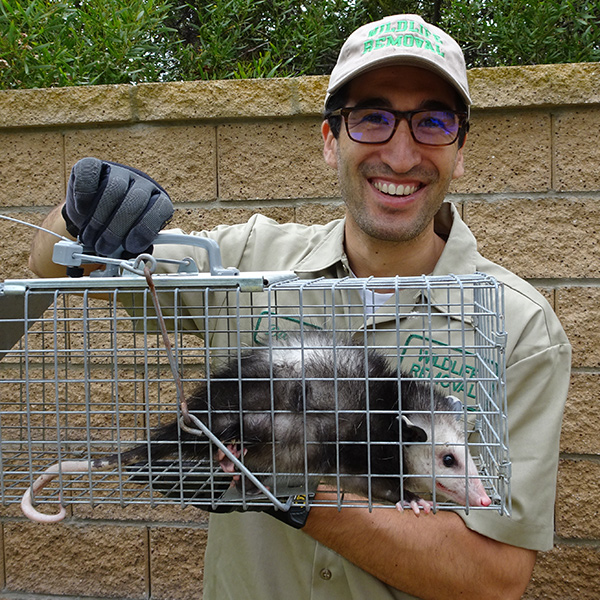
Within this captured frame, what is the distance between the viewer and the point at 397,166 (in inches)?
64.0

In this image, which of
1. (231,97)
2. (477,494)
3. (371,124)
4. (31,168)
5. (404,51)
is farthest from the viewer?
(31,168)

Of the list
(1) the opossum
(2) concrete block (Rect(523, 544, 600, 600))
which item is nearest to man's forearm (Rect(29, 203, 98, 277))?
(1) the opossum

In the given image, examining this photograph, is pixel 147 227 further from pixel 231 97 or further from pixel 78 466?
pixel 231 97

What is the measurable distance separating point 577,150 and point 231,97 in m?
1.28

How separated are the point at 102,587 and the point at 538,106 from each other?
2.50 meters

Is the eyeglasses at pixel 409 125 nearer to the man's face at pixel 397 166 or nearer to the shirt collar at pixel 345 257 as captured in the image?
the man's face at pixel 397 166

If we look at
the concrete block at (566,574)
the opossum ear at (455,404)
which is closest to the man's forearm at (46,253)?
the opossum ear at (455,404)

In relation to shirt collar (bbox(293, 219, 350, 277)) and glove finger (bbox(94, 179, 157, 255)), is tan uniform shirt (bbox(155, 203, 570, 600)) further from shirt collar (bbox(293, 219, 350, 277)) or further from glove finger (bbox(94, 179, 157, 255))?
glove finger (bbox(94, 179, 157, 255))

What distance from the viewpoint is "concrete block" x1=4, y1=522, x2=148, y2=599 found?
2.51m

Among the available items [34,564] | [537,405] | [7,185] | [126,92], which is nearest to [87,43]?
[126,92]

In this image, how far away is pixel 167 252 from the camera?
1.72 meters

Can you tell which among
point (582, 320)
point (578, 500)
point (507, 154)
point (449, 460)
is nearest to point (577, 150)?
point (507, 154)

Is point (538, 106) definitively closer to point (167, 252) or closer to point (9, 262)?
point (167, 252)

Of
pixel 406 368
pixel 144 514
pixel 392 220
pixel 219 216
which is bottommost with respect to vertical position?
pixel 144 514
